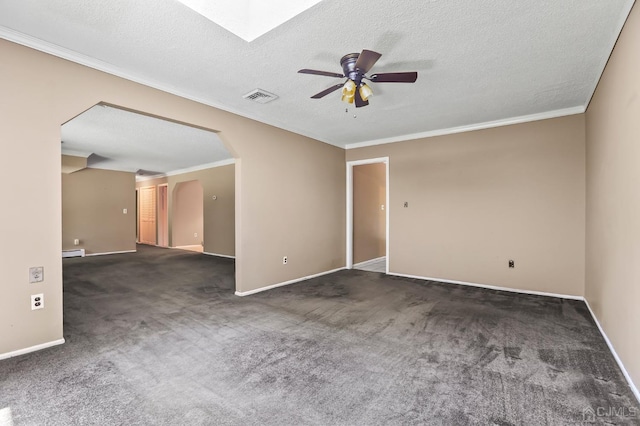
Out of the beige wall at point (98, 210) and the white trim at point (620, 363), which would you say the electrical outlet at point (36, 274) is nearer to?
the white trim at point (620, 363)

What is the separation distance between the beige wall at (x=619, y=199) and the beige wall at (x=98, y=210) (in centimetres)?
1014

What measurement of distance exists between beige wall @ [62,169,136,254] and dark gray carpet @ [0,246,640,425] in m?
5.08

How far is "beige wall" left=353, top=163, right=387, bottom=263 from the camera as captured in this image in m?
6.37

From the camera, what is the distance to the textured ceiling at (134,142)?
14.1 ft

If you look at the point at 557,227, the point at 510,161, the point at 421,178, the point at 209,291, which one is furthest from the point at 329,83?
the point at 557,227

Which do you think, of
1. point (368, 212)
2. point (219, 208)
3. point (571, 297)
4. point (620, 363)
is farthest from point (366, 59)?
point (219, 208)

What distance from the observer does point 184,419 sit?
1.63 metres

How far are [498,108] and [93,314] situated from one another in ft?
18.3

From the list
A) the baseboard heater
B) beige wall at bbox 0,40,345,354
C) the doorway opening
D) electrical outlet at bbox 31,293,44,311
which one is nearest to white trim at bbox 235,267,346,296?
beige wall at bbox 0,40,345,354

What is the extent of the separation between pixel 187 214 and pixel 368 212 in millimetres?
6470

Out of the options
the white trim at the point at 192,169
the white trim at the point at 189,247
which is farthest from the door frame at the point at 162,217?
the white trim at the point at 189,247

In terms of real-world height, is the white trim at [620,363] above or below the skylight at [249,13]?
below

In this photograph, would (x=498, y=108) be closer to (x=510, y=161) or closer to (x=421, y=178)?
(x=510, y=161)

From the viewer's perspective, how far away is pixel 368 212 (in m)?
6.81
